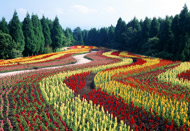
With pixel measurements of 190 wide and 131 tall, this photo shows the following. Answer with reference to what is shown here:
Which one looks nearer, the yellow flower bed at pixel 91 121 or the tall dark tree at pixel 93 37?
the yellow flower bed at pixel 91 121

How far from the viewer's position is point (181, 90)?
10.0 metres

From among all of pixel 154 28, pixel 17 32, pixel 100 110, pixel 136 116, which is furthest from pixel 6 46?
pixel 154 28

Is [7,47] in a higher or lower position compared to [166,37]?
lower

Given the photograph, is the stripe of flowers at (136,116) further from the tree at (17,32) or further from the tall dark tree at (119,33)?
the tall dark tree at (119,33)

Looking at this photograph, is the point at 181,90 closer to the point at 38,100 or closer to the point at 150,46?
the point at 38,100

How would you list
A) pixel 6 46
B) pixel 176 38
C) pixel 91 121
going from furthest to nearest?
pixel 176 38, pixel 6 46, pixel 91 121

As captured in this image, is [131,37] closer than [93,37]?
Yes

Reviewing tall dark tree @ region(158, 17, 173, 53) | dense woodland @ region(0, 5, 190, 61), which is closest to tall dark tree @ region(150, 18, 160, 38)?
dense woodland @ region(0, 5, 190, 61)

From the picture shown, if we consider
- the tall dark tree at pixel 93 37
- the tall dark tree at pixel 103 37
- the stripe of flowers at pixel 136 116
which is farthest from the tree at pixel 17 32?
the tall dark tree at pixel 93 37

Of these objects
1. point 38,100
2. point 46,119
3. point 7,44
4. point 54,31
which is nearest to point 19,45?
point 7,44

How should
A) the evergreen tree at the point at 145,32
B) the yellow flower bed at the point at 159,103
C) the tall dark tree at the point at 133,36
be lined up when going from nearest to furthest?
the yellow flower bed at the point at 159,103 < the evergreen tree at the point at 145,32 < the tall dark tree at the point at 133,36

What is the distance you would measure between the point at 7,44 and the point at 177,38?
96.4 feet

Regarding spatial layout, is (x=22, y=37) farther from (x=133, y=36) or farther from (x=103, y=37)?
(x=103, y=37)

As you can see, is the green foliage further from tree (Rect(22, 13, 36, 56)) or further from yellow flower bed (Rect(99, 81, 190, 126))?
yellow flower bed (Rect(99, 81, 190, 126))
